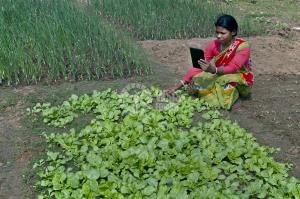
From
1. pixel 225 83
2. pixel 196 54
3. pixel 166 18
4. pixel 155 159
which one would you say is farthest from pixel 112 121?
pixel 166 18

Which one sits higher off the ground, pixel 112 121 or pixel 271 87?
pixel 112 121

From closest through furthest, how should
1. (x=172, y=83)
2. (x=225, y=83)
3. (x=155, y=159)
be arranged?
(x=155, y=159) → (x=225, y=83) → (x=172, y=83)

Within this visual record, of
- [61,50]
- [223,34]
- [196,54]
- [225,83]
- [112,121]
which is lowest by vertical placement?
[112,121]

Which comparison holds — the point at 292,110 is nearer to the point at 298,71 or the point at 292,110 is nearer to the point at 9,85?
the point at 298,71

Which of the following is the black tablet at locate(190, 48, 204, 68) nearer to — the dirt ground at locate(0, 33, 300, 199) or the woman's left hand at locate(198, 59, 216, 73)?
the woman's left hand at locate(198, 59, 216, 73)

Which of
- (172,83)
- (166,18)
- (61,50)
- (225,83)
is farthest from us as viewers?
(166,18)

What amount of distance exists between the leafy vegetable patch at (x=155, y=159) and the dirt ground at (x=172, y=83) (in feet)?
0.54

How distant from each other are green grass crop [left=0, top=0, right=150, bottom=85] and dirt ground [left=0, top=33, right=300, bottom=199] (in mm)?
197

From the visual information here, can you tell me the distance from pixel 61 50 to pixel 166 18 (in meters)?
Answer: 2.21

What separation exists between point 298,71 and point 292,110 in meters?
1.48

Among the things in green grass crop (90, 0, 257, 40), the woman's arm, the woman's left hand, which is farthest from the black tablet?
green grass crop (90, 0, 257, 40)

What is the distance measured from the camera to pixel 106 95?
14.8 ft

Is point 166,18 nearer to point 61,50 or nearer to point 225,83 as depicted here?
point 61,50

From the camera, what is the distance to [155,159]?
3340 millimetres
